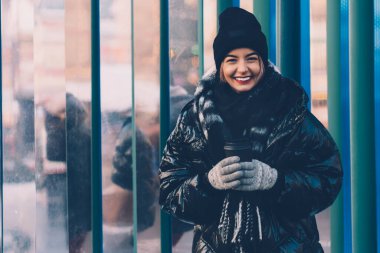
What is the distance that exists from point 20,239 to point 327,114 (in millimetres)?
2337

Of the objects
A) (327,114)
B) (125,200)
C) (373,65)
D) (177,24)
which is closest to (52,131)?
(125,200)

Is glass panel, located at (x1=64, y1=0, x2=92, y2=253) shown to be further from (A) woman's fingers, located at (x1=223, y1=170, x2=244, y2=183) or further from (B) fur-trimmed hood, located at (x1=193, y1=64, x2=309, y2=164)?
(A) woman's fingers, located at (x1=223, y1=170, x2=244, y2=183)

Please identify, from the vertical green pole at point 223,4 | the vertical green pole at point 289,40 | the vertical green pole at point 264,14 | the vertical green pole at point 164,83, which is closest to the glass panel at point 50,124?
the vertical green pole at point 164,83

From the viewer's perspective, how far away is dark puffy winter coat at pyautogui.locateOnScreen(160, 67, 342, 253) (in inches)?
112

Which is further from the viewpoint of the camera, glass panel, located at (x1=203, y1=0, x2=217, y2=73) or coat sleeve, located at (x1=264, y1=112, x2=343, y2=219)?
glass panel, located at (x1=203, y1=0, x2=217, y2=73)

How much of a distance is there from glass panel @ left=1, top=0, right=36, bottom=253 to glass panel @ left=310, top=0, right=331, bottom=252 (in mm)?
1961

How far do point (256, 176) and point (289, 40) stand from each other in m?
1.47

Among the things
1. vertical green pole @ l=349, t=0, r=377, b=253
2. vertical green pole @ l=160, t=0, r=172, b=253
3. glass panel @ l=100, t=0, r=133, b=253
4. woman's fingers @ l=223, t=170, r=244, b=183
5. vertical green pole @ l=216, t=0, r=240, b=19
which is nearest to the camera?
woman's fingers @ l=223, t=170, r=244, b=183

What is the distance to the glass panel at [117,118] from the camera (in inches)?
177

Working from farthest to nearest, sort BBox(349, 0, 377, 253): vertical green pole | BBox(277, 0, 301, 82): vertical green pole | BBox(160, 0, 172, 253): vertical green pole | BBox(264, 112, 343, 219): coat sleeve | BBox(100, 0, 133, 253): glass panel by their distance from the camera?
BBox(100, 0, 133, 253): glass panel → BBox(160, 0, 172, 253): vertical green pole → BBox(277, 0, 301, 82): vertical green pole → BBox(349, 0, 377, 253): vertical green pole → BBox(264, 112, 343, 219): coat sleeve

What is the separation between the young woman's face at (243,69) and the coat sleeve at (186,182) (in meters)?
0.30

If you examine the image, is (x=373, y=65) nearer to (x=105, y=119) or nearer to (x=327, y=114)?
(x=327, y=114)

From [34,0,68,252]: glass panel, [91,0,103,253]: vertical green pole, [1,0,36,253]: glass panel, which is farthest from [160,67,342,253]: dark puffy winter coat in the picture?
[1,0,36,253]: glass panel

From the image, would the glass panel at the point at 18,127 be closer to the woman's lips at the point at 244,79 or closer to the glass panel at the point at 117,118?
the glass panel at the point at 117,118
